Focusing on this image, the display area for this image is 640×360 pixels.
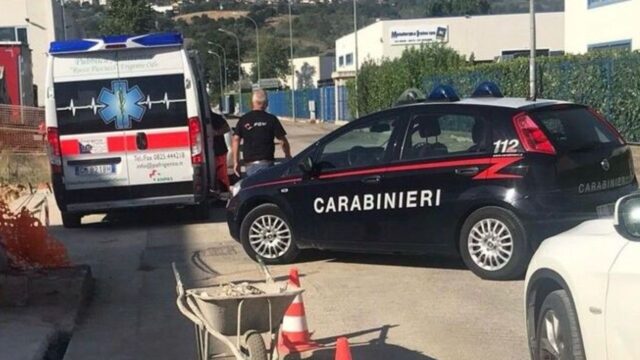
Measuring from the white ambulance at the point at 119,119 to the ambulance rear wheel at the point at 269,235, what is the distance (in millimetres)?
2828

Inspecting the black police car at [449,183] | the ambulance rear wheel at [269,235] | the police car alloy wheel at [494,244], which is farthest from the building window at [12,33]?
the police car alloy wheel at [494,244]

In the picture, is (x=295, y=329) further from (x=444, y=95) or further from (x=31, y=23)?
(x=31, y=23)

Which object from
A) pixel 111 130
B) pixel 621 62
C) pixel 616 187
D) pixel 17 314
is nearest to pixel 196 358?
pixel 17 314

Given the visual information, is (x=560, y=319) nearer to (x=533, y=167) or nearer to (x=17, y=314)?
(x=533, y=167)

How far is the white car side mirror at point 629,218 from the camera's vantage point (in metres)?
3.97

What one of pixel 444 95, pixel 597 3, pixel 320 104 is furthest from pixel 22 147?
pixel 320 104

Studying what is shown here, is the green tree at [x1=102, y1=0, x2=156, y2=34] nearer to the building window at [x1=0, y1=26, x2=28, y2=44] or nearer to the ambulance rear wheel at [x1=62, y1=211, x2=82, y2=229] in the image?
the building window at [x1=0, y1=26, x2=28, y2=44]

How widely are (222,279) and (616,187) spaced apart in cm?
397

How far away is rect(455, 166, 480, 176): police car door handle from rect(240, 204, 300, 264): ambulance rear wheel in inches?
79.8

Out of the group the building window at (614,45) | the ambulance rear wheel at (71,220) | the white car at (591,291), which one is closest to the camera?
the white car at (591,291)

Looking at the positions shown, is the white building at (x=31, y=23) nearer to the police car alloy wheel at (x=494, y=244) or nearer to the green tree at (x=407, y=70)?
the green tree at (x=407, y=70)

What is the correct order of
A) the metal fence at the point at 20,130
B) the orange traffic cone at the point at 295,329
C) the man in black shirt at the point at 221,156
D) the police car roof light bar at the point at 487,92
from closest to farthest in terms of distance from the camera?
the orange traffic cone at the point at 295,329 → the police car roof light bar at the point at 487,92 → the man in black shirt at the point at 221,156 → the metal fence at the point at 20,130

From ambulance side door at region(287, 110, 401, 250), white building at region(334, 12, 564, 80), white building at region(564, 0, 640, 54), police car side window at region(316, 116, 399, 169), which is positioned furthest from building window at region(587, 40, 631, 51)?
white building at region(334, 12, 564, 80)

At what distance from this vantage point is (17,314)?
707cm
